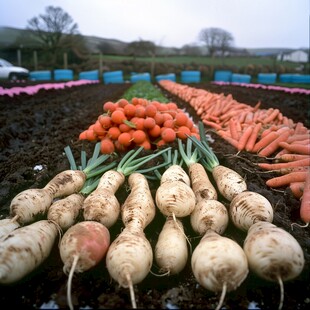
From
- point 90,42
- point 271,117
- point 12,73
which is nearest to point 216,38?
point 90,42

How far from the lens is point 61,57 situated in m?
33.8

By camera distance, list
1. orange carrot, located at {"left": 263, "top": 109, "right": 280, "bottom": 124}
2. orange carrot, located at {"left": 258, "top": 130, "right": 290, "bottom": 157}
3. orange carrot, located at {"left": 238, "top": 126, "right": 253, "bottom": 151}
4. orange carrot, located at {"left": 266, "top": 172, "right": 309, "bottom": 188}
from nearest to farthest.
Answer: orange carrot, located at {"left": 266, "top": 172, "right": 309, "bottom": 188} < orange carrot, located at {"left": 258, "top": 130, "right": 290, "bottom": 157} < orange carrot, located at {"left": 238, "top": 126, "right": 253, "bottom": 151} < orange carrot, located at {"left": 263, "top": 109, "right": 280, "bottom": 124}

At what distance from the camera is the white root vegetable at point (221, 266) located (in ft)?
4.34

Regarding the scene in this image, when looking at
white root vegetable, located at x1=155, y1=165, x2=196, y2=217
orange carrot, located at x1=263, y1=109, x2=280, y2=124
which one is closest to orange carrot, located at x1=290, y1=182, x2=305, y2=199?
white root vegetable, located at x1=155, y1=165, x2=196, y2=217

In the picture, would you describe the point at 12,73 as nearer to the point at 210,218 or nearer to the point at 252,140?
the point at 252,140

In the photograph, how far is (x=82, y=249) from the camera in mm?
1431

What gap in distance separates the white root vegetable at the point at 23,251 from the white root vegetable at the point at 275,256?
1.12 m

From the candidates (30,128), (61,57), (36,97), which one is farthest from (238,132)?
(61,57)

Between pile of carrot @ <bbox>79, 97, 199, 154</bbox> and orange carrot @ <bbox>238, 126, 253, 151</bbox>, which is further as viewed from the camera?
orange carrot @ <bbox>238, 126, 253, 151</bbox>

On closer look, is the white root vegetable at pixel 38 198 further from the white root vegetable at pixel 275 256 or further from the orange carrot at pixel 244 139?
the orange carrot at pixel 244 139

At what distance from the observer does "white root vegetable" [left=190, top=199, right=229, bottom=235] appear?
1.73 meters

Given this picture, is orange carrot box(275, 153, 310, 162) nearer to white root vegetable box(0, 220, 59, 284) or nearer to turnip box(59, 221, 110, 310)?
turnip box(59, 221, 110, 310)

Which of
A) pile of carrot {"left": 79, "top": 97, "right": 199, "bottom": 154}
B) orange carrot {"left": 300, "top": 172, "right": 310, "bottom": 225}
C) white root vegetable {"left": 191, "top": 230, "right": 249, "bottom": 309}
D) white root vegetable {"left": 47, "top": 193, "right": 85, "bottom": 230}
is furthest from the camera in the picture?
pile of carrot {"left": 79, "top": 97, "right": 199, "bottom": 154}

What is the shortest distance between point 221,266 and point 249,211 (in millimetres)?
512
